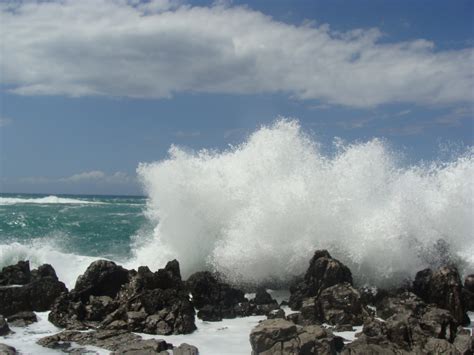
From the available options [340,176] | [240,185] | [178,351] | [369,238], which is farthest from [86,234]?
[178,351]

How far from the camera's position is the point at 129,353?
736cm

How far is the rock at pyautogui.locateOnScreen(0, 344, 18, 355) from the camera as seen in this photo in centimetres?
738

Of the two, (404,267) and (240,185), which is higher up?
(240,185)

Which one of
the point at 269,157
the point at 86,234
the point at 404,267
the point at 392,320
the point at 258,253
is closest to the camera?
the point at 392,320

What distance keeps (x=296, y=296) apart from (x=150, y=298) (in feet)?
9.87

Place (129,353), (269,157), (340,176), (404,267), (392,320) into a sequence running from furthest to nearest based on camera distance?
(269,157), (340,176), (404,267), (392,320), (129,353)

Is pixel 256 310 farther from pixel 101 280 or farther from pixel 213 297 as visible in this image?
pixel 101 280

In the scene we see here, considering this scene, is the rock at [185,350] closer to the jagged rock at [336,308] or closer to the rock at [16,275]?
the jagged rock at [336,308]

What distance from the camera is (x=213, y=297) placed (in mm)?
10586

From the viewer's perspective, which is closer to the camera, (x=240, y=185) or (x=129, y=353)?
(x=129, y=353)

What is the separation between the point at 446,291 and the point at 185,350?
4979 millimetres

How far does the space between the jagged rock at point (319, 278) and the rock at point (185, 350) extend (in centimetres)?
329

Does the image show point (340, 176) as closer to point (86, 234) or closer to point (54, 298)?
point (54, 298)

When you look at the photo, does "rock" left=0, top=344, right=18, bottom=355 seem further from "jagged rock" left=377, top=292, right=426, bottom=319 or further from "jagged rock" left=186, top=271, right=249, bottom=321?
"jagged rock" left=377, top=292, right=426, bottom=319
